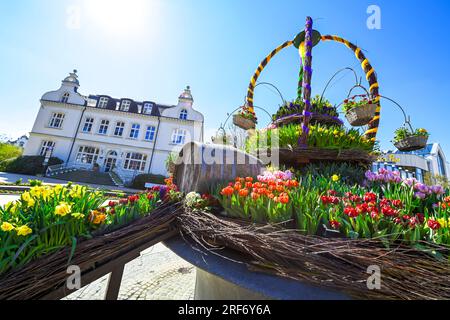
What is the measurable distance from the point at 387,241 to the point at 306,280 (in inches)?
18.7

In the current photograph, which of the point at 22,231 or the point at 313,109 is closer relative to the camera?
the point at 22,231

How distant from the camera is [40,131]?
66.6 feet

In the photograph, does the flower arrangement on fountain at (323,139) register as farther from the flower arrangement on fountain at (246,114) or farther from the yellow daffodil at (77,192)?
the yellow daffodil at (77,192)

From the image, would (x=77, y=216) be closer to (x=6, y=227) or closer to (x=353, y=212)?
(x=6, y=227)

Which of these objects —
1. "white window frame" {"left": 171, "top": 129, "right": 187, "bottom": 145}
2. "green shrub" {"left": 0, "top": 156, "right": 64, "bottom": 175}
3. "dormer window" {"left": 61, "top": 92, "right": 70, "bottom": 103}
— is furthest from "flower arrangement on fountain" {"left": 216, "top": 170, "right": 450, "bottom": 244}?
"dormer window" {"left": 61, "top": 92, "right": 70, "bottom": 103}

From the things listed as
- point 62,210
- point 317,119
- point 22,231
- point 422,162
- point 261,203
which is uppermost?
point 422,162

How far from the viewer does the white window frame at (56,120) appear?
20.9m

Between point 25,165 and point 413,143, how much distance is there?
84.1 feet

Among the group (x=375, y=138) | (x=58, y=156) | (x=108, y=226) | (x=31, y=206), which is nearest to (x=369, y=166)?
(x=375, y=138)

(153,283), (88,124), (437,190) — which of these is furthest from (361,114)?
(88,124)

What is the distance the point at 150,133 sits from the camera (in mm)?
21469

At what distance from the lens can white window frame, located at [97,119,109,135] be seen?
69.5 feet
